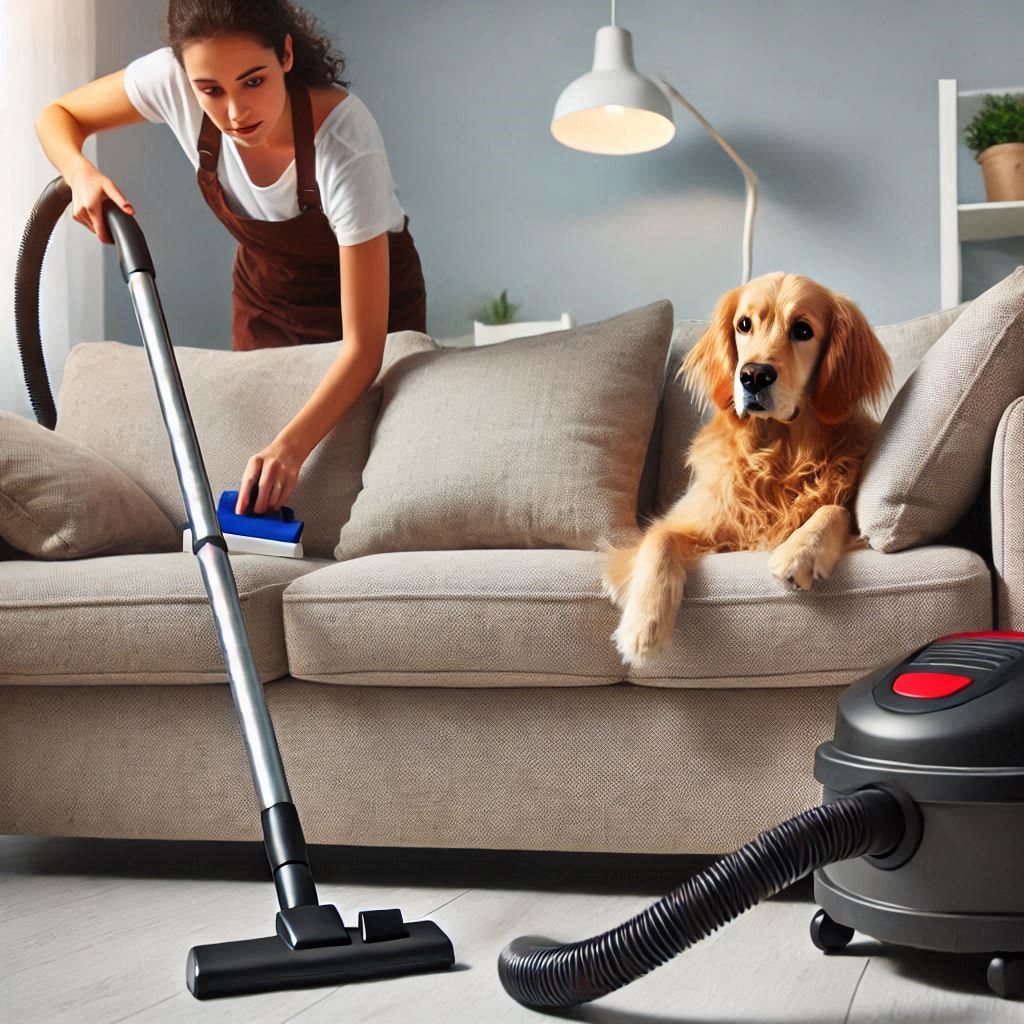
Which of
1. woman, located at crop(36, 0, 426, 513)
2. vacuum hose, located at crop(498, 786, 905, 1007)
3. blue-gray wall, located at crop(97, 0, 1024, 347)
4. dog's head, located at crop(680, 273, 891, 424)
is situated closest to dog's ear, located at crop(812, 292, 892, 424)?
dog's head, located at crop(680, 273, 891, 424)

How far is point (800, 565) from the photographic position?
1359mm

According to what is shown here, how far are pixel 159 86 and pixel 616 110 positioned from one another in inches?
61.8

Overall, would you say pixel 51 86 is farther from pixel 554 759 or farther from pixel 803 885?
pixel 803 885

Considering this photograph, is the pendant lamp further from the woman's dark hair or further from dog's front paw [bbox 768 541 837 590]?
dog's front paw [bbox 768 541 837 590]

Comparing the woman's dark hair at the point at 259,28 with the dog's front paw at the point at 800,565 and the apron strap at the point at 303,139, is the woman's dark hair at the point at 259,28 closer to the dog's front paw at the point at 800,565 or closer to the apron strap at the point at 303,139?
the apron strap at the point at 303,139

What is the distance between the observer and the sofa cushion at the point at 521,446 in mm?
1857

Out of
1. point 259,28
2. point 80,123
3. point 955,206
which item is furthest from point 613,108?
point 80,123

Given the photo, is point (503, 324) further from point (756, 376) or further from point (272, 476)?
point (756, 376)

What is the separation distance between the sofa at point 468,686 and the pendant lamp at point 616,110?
78.2 inches

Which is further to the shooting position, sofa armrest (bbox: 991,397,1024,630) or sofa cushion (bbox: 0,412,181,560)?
sofa cushion (bbox: 0,412,181,560)

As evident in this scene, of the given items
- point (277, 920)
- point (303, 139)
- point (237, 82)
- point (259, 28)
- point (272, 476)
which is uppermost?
point (259, 28)

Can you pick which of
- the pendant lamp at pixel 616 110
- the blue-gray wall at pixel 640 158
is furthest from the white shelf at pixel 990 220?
the pendant lamp at pixel 616 110

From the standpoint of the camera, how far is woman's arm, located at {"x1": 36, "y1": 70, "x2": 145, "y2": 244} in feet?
6.79

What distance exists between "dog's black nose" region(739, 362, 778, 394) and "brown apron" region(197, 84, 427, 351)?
1088 mm
